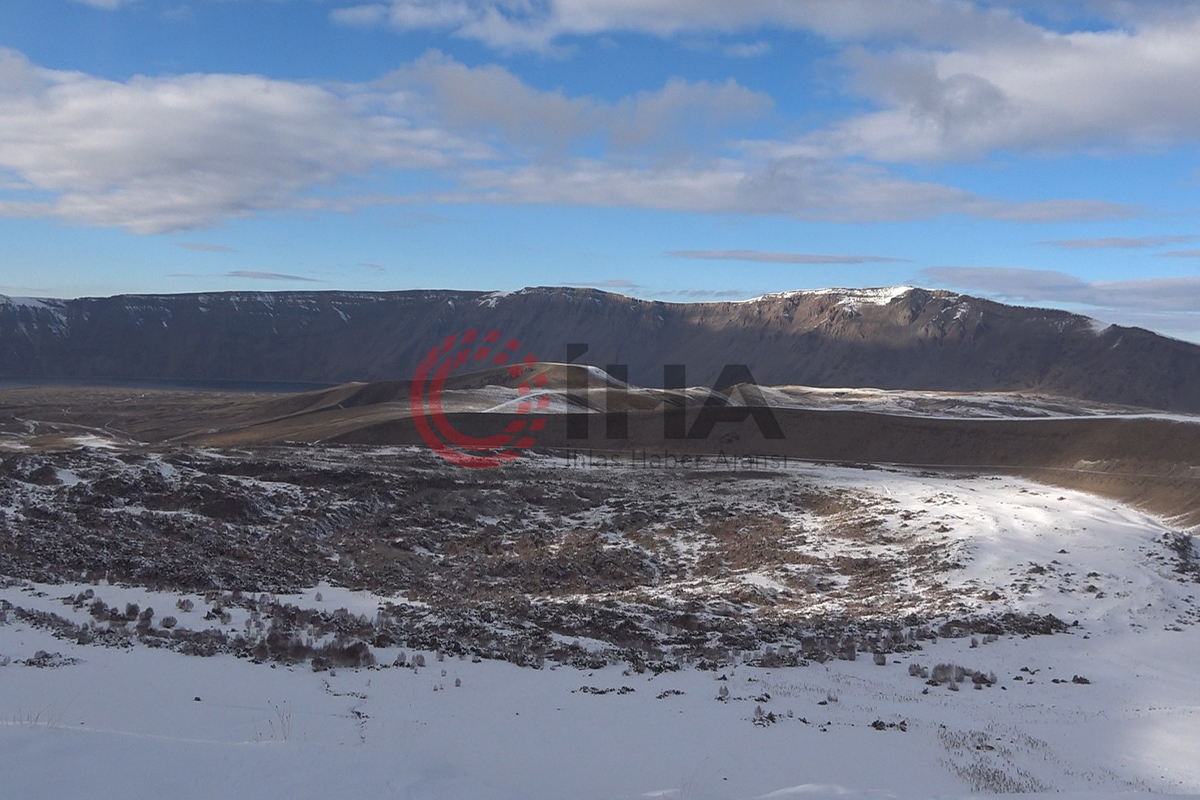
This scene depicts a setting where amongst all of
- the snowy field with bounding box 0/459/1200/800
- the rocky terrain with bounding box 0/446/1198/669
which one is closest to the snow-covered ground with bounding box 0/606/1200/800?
the snowy field with bounding box 0/459/1200/800

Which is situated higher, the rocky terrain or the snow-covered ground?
the snow-covered ground

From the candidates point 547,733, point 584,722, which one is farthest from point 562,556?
point 547,733

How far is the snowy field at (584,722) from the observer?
20.4ft

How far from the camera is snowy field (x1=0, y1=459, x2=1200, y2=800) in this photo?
621 centimetres

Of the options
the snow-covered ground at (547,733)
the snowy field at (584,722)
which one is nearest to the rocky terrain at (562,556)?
the snowy field at (584,722)

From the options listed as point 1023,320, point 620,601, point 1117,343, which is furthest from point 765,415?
→ point 1023,320

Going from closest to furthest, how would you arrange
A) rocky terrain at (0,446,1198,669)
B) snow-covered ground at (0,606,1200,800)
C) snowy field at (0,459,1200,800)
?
snow-covered ground at (0,606,1200,800), snowy field at (0,459,1200,800), rocky terrain at (0,446,1198,669)

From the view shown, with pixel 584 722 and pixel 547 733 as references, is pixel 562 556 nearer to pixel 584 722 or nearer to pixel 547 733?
pixel 584 722

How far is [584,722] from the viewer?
1016 centimetres

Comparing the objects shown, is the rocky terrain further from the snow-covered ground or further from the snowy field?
the snow-covered ground

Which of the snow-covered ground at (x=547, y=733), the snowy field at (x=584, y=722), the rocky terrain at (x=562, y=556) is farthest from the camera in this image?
the rocky terrain at (x=562, y=556)

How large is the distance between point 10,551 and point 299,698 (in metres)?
12.9

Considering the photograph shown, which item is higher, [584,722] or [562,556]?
[584,722]

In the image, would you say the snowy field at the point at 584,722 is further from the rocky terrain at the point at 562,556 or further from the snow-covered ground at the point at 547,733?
the rocky terrain at the point at 562,556
